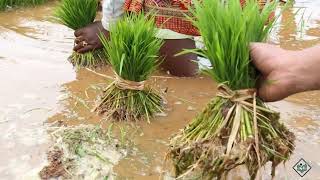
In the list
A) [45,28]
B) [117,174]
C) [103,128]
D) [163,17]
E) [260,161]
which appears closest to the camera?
[260,161]

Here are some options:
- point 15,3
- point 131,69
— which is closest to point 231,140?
point 131,69

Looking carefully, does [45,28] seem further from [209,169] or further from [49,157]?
[209,169]

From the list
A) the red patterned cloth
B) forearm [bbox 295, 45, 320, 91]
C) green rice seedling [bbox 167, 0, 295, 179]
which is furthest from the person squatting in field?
forearm [bbox 295, 45, 320, 91]

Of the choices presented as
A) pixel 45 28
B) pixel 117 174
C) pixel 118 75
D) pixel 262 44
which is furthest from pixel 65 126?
pixel 45 28

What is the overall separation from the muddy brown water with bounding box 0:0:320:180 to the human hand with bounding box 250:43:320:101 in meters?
0.44

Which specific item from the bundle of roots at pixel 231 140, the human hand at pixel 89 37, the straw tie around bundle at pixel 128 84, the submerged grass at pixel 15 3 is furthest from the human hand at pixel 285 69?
the submerged grass at pixel 15 3

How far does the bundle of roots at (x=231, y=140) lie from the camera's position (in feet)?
6.36

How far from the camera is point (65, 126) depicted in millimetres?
2760

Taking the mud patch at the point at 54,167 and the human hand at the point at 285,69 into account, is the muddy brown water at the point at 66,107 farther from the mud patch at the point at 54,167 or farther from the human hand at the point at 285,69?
the human hand at the point at 285,69

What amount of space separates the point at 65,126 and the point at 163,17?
99cm

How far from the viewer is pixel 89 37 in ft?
11.8

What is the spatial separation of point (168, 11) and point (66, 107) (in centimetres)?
87

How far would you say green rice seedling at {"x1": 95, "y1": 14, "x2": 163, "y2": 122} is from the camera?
8.89ft

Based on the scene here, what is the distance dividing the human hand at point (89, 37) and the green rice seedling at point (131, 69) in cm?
74
